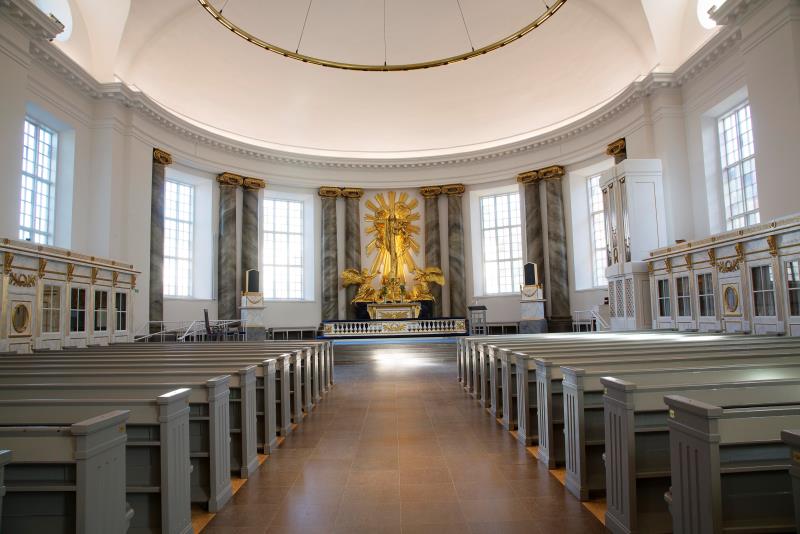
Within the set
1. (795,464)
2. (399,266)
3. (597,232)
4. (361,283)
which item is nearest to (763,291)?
(795,464)

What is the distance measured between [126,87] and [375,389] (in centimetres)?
1063

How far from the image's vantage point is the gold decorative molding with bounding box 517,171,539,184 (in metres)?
19.0

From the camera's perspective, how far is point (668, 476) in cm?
327

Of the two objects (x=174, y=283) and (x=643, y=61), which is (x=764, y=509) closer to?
(x=643, y=61)

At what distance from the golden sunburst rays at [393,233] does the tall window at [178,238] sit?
646 cm

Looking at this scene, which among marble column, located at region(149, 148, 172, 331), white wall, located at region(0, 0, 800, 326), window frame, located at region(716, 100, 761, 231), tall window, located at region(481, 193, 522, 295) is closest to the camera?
white wall, located at region(0, 0, 800, 326)

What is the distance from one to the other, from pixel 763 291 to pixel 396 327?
1143cm

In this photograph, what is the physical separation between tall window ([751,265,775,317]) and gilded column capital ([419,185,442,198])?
510 inches

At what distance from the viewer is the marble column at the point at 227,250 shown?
58.1 ft

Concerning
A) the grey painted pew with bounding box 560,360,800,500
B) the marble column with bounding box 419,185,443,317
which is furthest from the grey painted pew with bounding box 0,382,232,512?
the marble column with bounding box 419,185,443,317

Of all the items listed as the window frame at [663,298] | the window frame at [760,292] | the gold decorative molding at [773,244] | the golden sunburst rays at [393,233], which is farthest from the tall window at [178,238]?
the gold decorative molding at [773,244]

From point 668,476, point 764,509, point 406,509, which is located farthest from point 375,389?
point 764,509

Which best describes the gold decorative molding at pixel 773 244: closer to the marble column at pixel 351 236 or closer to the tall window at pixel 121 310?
the tall window at pixel 121 310

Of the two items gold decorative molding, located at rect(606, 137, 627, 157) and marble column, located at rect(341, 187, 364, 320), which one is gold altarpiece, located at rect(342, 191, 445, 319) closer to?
marble column, located at rect(341, 187, 364, 320)
